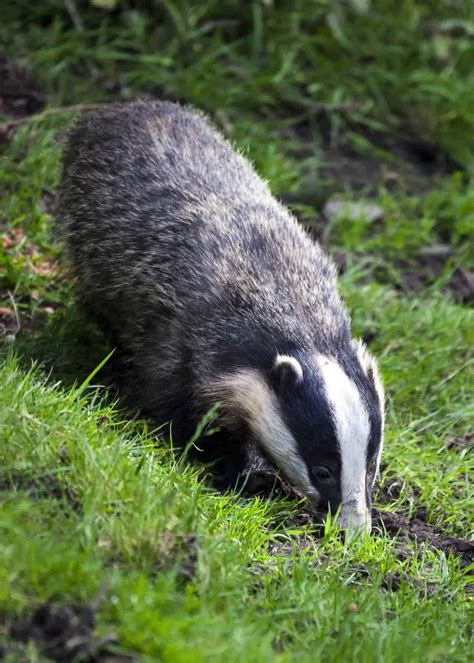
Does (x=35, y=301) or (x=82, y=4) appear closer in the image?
(x=35, y=301)

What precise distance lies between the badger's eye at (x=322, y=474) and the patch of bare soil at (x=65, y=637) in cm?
150

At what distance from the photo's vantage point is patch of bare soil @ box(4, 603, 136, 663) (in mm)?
3010

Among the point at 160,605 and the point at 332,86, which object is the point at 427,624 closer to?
the point at 160,605

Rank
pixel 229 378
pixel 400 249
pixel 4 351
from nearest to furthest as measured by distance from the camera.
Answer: pixel 229 378 → pixel 4 351 → pixel 400 249

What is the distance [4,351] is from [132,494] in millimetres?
1597

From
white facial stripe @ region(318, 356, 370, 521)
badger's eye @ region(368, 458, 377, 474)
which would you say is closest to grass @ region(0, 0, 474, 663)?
white facial stripe @ region(318, 356, 370, 521)

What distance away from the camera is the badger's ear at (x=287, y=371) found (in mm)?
4414

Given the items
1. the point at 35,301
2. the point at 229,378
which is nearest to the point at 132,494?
the point at 229,378

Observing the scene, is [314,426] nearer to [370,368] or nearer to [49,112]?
[370,368]

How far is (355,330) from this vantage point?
20.4 feet

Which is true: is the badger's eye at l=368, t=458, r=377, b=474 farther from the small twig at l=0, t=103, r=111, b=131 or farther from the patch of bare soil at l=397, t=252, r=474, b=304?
the small twig at l=0, t=103, r=111, b=131

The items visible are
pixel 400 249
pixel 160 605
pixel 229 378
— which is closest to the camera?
pixel 160 605

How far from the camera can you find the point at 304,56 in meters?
8.40

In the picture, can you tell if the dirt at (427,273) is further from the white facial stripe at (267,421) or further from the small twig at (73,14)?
the white facial stripe at (267,421)
